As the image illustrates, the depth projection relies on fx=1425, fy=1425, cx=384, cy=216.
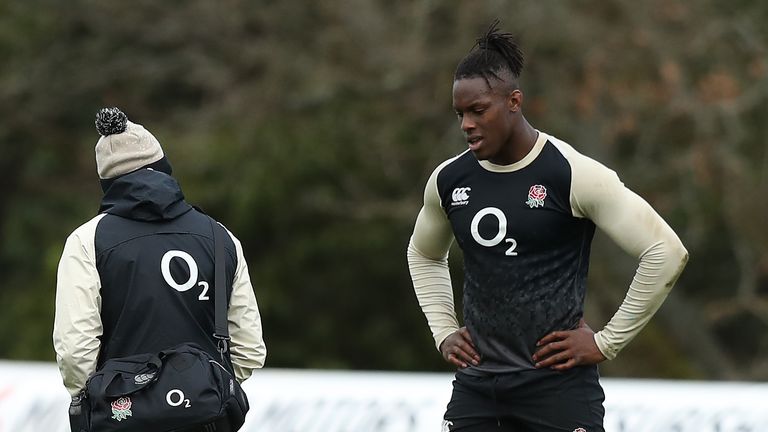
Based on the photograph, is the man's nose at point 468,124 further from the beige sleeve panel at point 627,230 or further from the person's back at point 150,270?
the person's back at point 150,270

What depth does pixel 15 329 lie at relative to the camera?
17797 mm

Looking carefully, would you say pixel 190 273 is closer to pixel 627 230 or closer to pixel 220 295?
pixel 220 295

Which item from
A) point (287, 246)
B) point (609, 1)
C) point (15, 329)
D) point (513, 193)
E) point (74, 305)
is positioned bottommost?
point (15, 329)

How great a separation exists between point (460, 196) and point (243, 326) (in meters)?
0.91

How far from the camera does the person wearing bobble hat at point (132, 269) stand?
15.6ft

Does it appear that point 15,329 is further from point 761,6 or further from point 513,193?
point 513,193

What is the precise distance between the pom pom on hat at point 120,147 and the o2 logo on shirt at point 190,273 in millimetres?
349

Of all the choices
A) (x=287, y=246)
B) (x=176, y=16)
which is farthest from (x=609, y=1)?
(x=287, y=246)

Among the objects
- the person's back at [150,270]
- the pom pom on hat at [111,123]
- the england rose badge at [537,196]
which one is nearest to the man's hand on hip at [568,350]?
the england rose badge at [537,196]

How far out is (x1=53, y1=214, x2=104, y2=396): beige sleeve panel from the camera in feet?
15.5

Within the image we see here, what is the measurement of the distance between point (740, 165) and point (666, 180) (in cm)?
84

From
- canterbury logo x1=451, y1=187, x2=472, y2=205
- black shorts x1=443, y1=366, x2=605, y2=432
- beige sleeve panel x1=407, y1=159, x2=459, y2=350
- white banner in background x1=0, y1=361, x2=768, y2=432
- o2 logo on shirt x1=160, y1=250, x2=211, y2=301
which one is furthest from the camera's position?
white banner in background x1=0, y1=361, x2=768, y2=432

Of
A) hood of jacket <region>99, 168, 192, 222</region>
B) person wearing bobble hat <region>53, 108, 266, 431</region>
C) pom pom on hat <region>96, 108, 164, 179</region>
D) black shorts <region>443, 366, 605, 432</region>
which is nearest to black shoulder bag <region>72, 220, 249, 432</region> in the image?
person wearing bobble hat <region>53, 108, 266, 431</region>

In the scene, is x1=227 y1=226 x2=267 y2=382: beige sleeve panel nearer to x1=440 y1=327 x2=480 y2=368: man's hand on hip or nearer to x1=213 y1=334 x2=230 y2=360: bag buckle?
x1=213 y1=334 x2=230 y2=360: bag buckle
